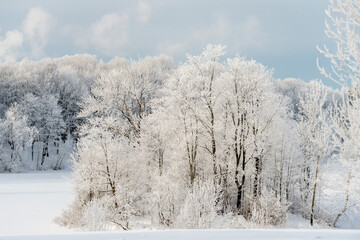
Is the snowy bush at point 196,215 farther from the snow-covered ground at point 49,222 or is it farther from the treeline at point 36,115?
the treeline at point 36,115

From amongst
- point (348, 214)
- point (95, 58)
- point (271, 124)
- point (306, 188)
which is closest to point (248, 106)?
point (271, 124)

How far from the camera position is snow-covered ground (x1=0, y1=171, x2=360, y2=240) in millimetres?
6535

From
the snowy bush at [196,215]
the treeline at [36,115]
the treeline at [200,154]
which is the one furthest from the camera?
the treeline at [36,115]

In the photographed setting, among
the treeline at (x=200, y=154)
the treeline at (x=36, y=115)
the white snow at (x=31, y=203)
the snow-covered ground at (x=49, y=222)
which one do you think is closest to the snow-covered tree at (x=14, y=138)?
the treeline at (x=36, y=115)

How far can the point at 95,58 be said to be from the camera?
75438mm

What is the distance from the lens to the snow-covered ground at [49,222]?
654 centimetres

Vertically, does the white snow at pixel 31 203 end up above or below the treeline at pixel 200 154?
below

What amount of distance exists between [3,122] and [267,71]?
33710 millimetres

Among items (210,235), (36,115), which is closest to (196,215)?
(210,235)

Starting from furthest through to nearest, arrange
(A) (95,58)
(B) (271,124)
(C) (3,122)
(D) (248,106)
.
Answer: (A) (95,58), (C) (3,122), (B) (271,124), (D) (248,106)

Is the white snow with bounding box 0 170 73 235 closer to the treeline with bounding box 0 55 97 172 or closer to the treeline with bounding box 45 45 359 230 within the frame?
the treeline with bounding box 45 45 359 230

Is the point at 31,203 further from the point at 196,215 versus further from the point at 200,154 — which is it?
the point at 196,215

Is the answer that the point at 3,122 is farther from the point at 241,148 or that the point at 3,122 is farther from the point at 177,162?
the point at 241,148

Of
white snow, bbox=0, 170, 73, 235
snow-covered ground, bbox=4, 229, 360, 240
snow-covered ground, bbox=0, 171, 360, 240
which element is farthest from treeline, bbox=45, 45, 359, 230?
snow-covered ground, bbox=4, 229, 360, 240
